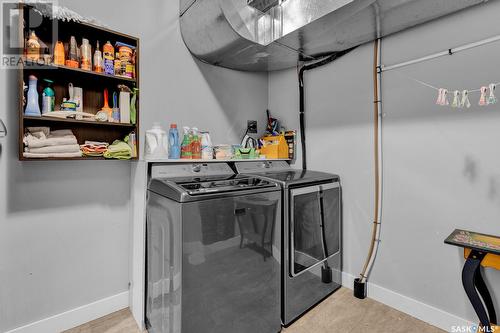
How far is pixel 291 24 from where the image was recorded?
1.89m

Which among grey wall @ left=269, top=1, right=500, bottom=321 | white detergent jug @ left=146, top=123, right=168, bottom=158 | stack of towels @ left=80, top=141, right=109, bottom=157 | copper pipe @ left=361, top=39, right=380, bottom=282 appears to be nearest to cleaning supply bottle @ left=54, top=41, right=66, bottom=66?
stack of towels @ left=80, top=141, right=109, bottom=157

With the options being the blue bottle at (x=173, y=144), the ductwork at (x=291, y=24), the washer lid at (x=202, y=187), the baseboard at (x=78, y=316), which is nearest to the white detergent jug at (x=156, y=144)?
the blue bottle at (x=173, y=144)

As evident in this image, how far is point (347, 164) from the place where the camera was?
2.37 metres

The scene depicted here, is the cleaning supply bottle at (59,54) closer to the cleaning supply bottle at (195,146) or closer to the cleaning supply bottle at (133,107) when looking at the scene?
the cleaning supply bottle at (133,107)

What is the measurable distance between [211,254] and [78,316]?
125cm

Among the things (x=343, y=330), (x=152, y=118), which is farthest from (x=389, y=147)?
(x=152, y=118)

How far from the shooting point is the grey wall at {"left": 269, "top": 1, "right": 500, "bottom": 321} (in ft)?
5.41

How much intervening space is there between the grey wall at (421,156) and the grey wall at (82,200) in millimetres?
1445

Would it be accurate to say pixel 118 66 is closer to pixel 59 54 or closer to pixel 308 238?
pixel 59 54

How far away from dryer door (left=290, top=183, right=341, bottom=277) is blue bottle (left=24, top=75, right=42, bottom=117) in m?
1.77

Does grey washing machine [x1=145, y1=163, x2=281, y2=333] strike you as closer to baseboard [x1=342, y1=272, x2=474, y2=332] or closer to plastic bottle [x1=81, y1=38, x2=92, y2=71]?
plastic bottle [x1=81, y1=38, x2=92, y2=71]

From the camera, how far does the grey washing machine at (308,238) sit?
1856mm

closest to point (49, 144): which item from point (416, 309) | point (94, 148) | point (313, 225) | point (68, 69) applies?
point (94, 148)

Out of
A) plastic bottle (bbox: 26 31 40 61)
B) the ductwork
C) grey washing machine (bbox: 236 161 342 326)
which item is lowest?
grey washing machine (bbox: 236 161 342 326)
